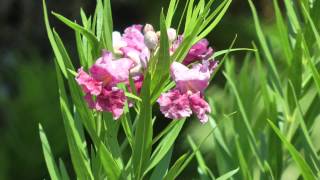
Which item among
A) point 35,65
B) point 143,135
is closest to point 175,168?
point 143,135

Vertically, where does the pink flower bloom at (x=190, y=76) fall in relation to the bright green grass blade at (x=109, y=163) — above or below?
above

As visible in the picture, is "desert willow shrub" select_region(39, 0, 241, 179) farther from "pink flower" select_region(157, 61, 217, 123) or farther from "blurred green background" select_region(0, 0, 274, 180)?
"blurred green background" select_region(0, 0, 274, 180)

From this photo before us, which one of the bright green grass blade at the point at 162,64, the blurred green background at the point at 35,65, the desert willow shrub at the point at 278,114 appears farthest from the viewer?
the blurred green background at the point at 35,65

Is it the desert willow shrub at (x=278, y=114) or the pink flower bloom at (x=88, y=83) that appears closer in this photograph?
the pink flower bloom at (x=88, y=83)

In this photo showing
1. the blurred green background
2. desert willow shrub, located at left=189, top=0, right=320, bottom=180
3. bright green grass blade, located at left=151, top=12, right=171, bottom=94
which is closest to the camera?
bright green grass blade, located at left=151, top=12, right=171, bottom=94

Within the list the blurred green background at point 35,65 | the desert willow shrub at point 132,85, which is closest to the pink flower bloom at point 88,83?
the desert willow shrub at point 132,85

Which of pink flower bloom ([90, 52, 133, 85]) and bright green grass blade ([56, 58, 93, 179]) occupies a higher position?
pink flower bloom ([90, 52, 133, 85])

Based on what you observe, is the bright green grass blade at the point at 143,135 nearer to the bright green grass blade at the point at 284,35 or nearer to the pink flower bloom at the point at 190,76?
the pink flower bloom at the point at 190,76

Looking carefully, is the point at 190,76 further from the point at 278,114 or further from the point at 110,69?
the point at 278,114

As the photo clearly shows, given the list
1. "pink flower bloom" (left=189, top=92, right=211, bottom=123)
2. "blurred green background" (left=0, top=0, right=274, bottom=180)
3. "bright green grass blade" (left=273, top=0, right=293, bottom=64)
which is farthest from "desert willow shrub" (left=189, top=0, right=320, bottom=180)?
"blurred green background" (left=0, top=0, right=274, bottom=180)
